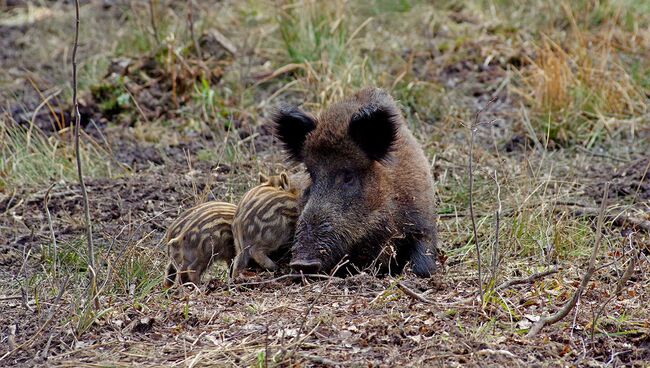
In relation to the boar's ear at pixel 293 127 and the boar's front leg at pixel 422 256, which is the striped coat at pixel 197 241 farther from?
the boar's front leg at pixel 422 256

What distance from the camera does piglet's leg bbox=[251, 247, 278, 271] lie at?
6.64 metres

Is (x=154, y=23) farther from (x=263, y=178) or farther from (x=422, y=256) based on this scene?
(x=422, y=256)

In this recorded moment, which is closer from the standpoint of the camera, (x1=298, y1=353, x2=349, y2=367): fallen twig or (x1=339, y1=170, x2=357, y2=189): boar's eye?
(x1=298, y1=353, x2=349, y2=367): fallen twig

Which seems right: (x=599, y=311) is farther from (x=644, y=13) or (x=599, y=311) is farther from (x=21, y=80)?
(x=21, y=80)

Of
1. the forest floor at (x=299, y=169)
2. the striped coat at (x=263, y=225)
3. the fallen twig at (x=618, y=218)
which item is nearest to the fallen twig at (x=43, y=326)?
the forest floor at (x=299, y=169)

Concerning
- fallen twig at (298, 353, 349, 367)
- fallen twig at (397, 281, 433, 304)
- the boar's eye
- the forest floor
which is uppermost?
the boar's eye

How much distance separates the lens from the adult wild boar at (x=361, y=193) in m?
6.54

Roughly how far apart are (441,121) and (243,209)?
13.5 ft

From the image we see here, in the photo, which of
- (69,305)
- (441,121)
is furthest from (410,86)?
(69,305)

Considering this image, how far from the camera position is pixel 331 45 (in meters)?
11.1

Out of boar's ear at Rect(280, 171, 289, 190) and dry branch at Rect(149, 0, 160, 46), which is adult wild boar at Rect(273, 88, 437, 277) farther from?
dry branch at Rect(149, 0, 160, 46)

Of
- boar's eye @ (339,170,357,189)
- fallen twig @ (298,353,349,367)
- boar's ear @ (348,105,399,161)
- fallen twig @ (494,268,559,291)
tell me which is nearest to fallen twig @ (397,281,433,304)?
fallen twig @ (494,268,559,291)

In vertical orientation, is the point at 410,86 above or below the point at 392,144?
below

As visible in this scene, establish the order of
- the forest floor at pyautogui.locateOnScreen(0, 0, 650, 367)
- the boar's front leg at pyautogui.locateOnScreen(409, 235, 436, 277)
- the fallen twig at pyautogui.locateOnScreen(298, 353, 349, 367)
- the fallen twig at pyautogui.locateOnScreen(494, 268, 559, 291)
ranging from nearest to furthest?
the fallen twig at pyautogui.locateOnScreen(298, 353, 349, 367) < the forest floor at pyautogui.locateOnScreen(0, 0, 650, 367) < the fallen twig at pyautogui.locateOnScreen(494, 268, 559, 291) < the boar's front leg at pyautogui.locateOnScreen(409, 235, 436, 277)
